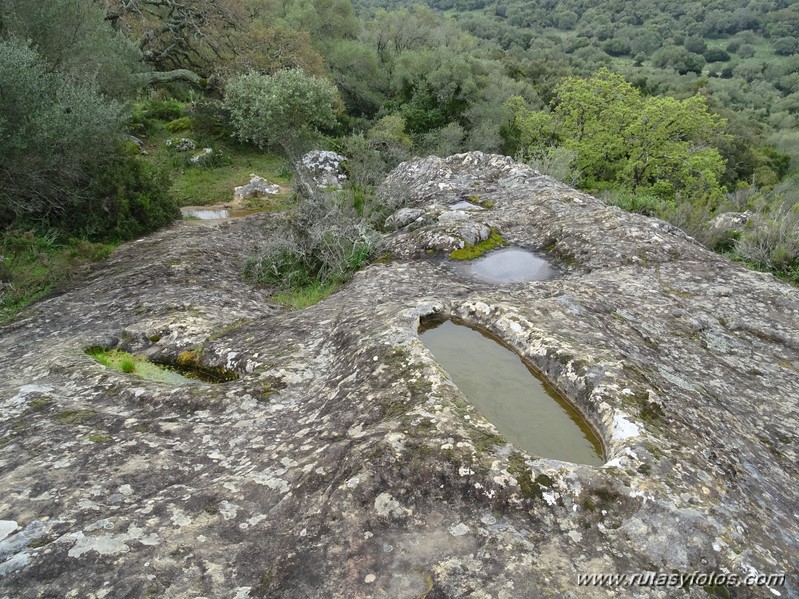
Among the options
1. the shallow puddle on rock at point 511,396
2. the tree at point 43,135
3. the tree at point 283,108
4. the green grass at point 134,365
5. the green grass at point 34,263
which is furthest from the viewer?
the tree at point 283,108

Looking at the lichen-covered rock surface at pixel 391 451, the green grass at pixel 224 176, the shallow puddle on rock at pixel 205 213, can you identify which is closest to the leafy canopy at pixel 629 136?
the green grass at pixel 224 176

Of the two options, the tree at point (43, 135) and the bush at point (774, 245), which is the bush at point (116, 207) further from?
the bush at point (774, 245)

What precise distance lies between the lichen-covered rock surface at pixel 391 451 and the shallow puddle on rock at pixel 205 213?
929 cm

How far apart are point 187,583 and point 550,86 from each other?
6504 cm

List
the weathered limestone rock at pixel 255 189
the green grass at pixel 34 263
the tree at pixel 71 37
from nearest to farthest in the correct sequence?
1. the green grass at pixel 34 263
2. the tree at pixel 71 37
3. the weathered limestone rock at pixel 255 189

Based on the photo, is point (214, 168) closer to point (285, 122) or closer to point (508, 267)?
point (285, 122)

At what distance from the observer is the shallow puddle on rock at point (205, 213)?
705 inches

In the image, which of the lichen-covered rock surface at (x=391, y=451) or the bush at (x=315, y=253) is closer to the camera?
the lichen-covered rock surface at (x=391, y=451)

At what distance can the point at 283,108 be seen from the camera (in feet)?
63.9

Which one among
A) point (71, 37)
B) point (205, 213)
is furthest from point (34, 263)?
point (71, 37)

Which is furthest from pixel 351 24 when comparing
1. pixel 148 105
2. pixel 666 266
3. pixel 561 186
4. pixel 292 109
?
pixel 666 266

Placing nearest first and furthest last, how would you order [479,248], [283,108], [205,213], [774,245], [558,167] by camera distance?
[479,248]
[774,245]
[205,213]
[283,108]
[558,167]

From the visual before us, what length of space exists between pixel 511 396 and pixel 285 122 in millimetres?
17976

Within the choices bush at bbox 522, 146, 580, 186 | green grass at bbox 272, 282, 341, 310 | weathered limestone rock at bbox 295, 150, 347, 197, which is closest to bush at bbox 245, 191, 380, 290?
green grass at bbox 272, 282, 341, 310
